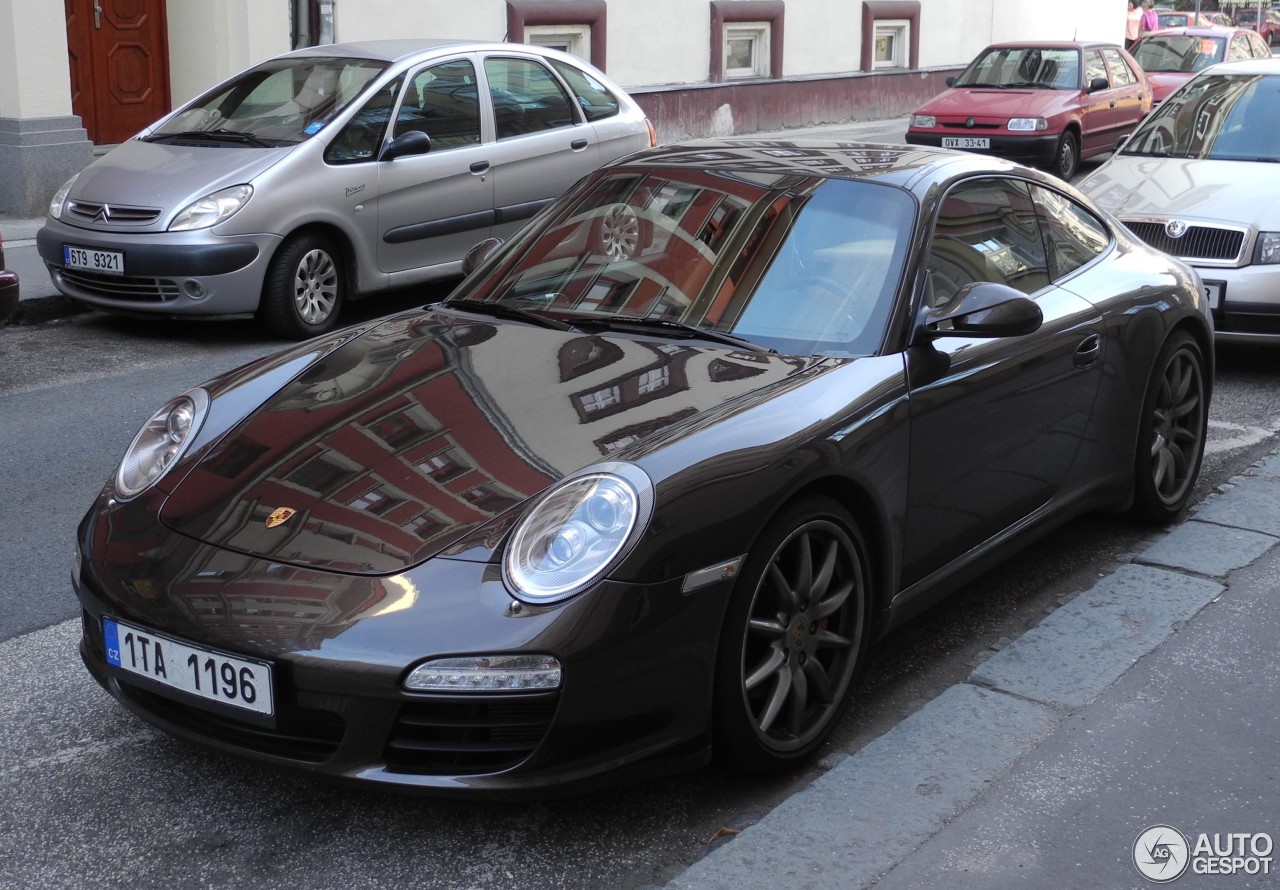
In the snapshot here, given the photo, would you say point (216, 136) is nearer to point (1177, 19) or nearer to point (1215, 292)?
point (1215, 292)

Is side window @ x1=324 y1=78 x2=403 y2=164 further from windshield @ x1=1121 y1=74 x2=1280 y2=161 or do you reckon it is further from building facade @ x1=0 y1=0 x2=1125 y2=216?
windshield @ x1=1121 y1=74 x2=1280 y2=161

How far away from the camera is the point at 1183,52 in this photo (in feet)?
66.6

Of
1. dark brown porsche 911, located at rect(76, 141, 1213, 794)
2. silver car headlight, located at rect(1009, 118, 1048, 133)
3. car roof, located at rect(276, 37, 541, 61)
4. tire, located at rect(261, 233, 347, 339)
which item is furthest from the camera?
silver car headlight, located at rect(1009, 118, 1048, 133)

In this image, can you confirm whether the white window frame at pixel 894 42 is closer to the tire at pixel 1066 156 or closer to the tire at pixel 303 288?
the tire at pixel 1066 156

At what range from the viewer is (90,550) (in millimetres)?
3414

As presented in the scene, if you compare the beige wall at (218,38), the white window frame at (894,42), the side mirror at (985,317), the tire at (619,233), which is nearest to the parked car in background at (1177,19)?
the white window frame at (894,42)

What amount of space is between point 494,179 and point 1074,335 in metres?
5.03

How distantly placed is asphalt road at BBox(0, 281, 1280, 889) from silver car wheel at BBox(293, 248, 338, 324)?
134 inches

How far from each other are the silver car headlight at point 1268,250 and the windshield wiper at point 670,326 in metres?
4.57

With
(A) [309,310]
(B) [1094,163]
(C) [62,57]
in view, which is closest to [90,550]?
(A) [309,310]

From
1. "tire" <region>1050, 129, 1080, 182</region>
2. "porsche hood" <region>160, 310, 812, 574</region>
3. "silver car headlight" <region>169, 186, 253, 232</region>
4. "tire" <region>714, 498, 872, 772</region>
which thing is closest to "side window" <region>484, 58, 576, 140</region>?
"silver car headlight" <region>169, 186, 253, 232</region>

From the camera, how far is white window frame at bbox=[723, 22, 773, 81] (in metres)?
19.3

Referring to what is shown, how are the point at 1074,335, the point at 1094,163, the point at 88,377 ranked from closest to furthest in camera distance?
the point at 1074,335, the point at 88,377, the point at 1094,163

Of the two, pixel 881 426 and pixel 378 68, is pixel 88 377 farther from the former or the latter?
pixel 881 426
